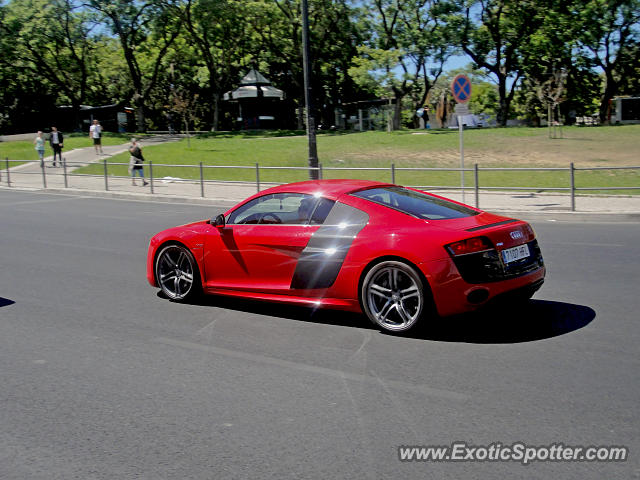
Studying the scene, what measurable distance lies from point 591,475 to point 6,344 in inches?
209

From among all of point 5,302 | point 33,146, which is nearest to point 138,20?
point 33,146

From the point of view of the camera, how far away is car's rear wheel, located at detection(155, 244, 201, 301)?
8320 millimetres

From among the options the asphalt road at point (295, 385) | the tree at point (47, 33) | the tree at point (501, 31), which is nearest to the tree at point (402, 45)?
the tree at point (501, 31)

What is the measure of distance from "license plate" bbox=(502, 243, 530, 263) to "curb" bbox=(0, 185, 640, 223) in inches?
378

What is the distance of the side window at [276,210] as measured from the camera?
7508mm

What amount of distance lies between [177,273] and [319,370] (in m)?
3.24

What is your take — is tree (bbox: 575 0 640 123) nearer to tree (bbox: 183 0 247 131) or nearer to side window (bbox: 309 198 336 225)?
tree (bbox: 183 0 247 131)

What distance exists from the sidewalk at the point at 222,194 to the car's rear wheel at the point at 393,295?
10.6 metres

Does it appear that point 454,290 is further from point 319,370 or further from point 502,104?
point 502,104

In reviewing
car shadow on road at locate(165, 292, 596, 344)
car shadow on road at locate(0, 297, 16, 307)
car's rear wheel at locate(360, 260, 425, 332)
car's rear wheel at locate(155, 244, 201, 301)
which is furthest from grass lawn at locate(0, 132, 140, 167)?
car's rear wheel at locate(360, 260, 425, 332)

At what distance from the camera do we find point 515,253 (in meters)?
6.71

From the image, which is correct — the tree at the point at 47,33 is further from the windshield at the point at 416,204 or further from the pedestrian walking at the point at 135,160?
the windshield at the point at 416,204

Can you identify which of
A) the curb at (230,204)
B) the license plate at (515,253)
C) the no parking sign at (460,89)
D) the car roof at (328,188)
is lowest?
the curb at (230,204)

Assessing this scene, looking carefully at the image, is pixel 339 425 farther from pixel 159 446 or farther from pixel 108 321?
pixel 108 321
